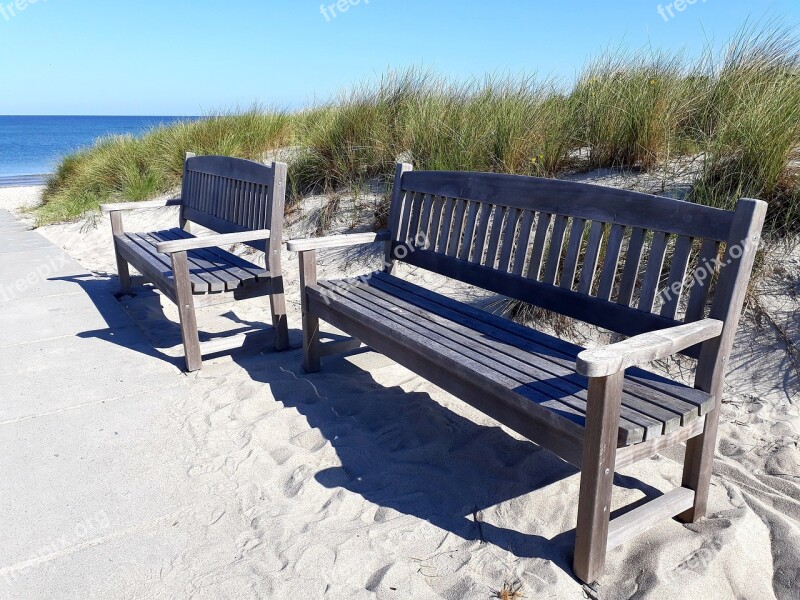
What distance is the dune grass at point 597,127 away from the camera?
4.00m

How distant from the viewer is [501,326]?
2996 mm

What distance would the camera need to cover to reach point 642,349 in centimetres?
192

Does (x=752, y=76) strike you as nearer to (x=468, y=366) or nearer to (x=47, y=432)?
(x=468, y=366)

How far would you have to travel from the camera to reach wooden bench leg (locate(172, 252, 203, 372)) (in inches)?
151

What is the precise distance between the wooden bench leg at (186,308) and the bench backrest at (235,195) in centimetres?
55

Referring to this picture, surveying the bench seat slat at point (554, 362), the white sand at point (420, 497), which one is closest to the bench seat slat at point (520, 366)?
the bench seat slat at point (554, 362)

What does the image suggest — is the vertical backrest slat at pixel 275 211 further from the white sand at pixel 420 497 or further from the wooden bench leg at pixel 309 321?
the white sand at pixel 420 497

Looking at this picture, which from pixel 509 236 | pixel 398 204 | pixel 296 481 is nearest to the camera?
pixel 296 481

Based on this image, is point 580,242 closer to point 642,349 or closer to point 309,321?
point 642,349

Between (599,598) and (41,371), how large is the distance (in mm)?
3520

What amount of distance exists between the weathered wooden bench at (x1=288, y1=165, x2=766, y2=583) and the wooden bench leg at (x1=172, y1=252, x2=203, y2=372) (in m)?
0.76

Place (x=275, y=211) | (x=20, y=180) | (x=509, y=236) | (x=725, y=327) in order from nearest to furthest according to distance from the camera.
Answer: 1. (x=725, y=327)
2. (x=509, y=236)
3. (x=275, y=211)
4. (x=20, y=180)

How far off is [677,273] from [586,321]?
484 millimetres

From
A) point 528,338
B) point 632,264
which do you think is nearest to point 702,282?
point 632,264
